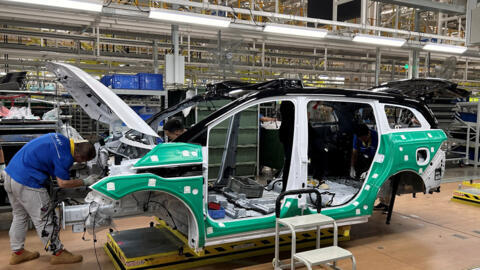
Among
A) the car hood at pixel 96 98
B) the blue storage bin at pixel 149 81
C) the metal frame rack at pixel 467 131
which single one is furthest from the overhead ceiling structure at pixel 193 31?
the car hood at pixel 96 98

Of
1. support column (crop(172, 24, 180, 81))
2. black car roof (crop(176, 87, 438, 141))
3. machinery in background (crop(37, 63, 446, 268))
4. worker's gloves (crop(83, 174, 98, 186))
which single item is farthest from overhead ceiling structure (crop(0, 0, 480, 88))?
worker's gloves (crop(83, 174, 98, 186))

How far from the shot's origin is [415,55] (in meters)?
10.6

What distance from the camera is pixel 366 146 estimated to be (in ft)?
18.0

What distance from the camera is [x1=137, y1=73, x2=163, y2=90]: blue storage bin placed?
23.5 feet

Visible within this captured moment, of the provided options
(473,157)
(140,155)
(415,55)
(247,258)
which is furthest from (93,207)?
(473,157)

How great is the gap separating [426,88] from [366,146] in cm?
113

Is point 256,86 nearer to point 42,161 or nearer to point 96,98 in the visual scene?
point 96,98

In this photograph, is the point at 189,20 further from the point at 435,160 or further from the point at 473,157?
the point at 473,157

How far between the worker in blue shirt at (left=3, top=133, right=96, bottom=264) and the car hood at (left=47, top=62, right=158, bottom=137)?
1.28 feet

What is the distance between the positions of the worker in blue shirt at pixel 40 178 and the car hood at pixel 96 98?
390 mm

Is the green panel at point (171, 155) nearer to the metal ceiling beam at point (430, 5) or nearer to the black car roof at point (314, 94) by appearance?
the black car roof at point (314, 94)


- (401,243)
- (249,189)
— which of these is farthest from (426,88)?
(249,189)

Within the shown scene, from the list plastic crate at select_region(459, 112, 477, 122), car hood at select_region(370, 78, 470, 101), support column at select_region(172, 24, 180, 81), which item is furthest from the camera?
plastic crate at select_region(459, 112, 477, 122)

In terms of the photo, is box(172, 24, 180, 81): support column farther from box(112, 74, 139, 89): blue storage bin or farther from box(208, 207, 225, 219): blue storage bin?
box(208, 207, 225, 219): blue storage bin
